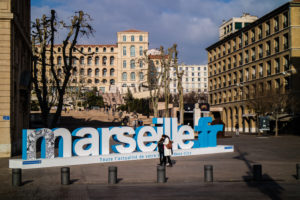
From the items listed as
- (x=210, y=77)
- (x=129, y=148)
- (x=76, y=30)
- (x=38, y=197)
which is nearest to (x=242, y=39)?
(x=210, y=77)

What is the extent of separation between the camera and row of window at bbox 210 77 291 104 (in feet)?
178

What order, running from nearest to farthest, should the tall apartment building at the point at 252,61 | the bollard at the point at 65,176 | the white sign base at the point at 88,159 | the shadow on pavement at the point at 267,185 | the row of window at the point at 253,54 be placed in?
the shadow on pavement at the point at 267,185, the bollard at the point at 65,176, the white sign base at the point at 88,159, the tall apartment building at the point at 252,61, the row of window at the point at 253,54

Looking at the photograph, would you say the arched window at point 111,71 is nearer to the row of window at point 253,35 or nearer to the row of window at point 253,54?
the row of window at point 253,35

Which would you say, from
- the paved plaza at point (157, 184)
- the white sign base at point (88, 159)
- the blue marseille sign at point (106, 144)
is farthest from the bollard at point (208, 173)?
the white sign base at point (88, 159)

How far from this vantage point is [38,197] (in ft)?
34.6

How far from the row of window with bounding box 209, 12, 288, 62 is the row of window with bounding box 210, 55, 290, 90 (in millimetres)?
4512

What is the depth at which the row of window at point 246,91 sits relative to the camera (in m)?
54.1

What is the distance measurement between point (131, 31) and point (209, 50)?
162ft

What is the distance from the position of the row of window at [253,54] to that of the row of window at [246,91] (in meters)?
4.39

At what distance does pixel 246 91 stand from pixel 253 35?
9.43 m

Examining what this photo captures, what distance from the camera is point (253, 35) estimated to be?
65250 mm

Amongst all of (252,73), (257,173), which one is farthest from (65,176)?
(252,73)

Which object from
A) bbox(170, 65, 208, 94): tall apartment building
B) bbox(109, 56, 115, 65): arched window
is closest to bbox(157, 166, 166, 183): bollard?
bbox(109, 56, 115, 65): arched window

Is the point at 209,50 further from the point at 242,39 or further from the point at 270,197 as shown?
the point at 270,197
